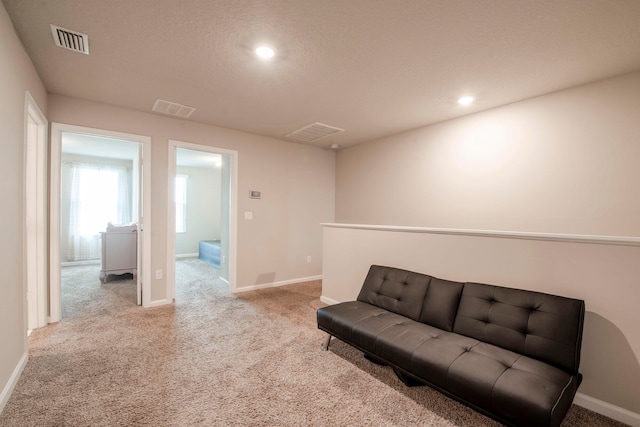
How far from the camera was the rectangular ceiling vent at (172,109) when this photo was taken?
10.6ft

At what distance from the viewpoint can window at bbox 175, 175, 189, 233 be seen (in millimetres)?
7570

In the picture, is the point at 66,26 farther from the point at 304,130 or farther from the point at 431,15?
the point at 304,130

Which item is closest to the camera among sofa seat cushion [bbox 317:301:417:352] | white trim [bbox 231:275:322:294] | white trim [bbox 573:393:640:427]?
white trim [bbox 573:393:640:427]

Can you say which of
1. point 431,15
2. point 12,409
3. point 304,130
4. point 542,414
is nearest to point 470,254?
point 542,414

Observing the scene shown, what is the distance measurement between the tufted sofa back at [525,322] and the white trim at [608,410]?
421 millimetres

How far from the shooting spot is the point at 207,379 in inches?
82.2

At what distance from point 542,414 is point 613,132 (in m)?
2.55

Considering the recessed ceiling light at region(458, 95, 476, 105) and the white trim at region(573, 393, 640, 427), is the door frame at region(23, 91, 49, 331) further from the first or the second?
the white trim at region(573, 393, 640, 427)

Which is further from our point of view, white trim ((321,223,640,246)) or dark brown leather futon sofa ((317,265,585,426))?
white trim ((321,223,640,246))

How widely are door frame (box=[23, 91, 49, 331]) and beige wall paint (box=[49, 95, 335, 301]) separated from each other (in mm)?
373

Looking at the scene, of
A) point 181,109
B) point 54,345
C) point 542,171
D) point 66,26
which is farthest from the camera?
point 181,109

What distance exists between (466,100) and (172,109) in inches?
133

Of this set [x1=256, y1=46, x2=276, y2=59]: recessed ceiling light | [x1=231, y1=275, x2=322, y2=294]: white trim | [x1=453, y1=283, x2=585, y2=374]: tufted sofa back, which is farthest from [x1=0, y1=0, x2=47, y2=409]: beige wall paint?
[x1=453, y1=283, x2=585, y2=374]: tufted sofa back

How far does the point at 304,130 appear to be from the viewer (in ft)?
13.9
